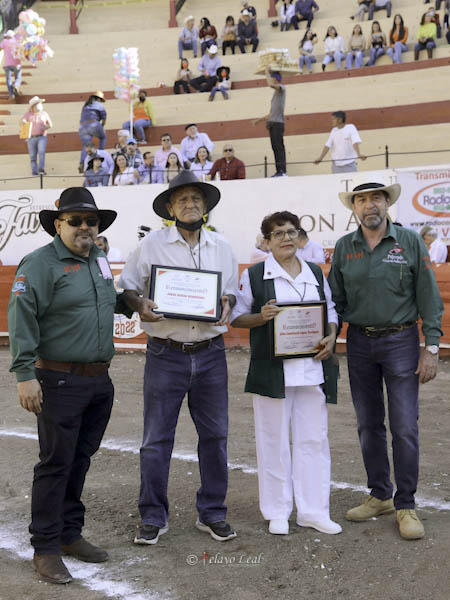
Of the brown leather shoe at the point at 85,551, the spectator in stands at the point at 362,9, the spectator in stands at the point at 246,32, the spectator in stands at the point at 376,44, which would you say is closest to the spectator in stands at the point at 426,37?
the spectator in stands at the point at 376,44

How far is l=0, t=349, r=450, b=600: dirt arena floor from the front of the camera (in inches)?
164

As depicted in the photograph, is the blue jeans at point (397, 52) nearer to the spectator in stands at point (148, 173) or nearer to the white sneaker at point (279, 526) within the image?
the spectator in stands at point (148, 173)

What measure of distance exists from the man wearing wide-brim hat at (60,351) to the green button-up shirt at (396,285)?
164 centimetres

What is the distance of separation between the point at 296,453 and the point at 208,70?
20.4 meters

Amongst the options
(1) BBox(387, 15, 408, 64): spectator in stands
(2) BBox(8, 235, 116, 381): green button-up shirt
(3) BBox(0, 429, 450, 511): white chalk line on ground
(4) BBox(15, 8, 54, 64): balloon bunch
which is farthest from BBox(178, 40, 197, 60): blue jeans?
(2) BBox(8, 235, 116, 381): green button-up shirt

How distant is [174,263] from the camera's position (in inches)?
197

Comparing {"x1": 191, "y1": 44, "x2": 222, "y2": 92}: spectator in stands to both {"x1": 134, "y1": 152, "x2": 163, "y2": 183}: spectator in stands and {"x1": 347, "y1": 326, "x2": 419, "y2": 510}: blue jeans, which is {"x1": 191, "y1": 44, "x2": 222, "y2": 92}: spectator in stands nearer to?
{"x1": 134, "y1": 152, "x2": 163, "y2": 183}: spectator in stands

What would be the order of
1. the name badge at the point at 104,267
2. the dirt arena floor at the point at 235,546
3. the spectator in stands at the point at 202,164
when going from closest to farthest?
1. the dirt arena floor at the point at 235,546
2. the name badge at the point at 104,267
3. the spectator in stands at the point at 202,164

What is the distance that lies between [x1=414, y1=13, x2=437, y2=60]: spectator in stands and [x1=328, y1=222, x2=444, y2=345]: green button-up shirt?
59.8 ft

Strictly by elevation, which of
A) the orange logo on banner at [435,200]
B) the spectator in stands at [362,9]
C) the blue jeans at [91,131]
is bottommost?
the orange logo on banner at [435,200]

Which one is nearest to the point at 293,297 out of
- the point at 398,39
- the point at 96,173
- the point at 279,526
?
the point at 279,526

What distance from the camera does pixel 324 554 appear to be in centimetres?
461

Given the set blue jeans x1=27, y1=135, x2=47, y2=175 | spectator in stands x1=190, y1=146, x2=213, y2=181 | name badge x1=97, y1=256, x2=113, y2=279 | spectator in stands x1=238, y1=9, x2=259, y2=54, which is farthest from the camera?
spectator in stands x1=238, y1=9, x2=259, y2=54

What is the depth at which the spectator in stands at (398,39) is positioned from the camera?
72.0 feet
